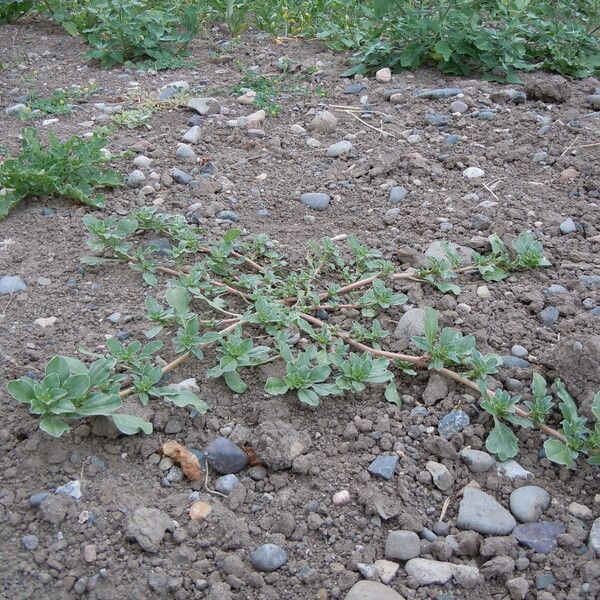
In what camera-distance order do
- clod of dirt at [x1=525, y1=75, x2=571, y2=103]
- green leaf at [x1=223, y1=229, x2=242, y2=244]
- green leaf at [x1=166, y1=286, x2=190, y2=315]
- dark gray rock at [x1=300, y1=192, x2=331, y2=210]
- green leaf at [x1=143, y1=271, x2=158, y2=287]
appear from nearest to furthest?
green leaf at [x1=166, y1=286, x2=190, y2=315]
green leaf at [x1=143, y1=271, x2=158, y2=287]
green leaf at [x1=223, y1=229, x2=242, y2=244]
dark gray rock at [x1=300, y1=192, x2=331, y2=210]
clod of dirt at [x1=525, y1=75, x2=571, y2=103]

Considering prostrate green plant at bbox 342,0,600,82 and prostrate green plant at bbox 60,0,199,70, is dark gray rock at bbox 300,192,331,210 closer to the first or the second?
prostrate green plant at bbox 342,0,600,82

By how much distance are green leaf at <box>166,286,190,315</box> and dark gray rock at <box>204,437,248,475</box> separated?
56 centimetres

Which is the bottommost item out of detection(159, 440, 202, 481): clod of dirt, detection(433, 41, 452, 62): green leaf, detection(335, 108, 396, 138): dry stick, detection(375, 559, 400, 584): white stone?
detection(375, 559, 400, 584): white stone

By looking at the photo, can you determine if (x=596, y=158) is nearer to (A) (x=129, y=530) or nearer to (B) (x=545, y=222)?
(B) (x=545, y=222)

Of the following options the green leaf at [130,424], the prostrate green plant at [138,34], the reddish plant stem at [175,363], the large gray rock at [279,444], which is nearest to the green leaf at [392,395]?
the large gray rock at [279,444]

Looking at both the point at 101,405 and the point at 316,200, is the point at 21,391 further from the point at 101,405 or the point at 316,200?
the point at 316,200

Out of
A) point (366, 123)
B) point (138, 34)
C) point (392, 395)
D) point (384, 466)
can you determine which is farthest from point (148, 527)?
point (138, 34)

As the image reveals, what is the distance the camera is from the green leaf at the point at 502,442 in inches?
90.2

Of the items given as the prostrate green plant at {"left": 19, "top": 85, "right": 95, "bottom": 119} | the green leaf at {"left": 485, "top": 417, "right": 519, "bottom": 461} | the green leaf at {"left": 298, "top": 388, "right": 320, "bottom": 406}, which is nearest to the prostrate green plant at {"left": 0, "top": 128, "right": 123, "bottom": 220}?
the prostrate green plant at {"left": 19, "top": 85, "right": 95, "bottom": 119}

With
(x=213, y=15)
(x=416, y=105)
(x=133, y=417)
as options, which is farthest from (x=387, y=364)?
(x=213, y=15)

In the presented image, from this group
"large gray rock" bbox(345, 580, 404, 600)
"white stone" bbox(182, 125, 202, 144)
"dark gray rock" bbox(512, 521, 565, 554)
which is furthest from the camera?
"white stone" bbox(182, 125, 202, 144)

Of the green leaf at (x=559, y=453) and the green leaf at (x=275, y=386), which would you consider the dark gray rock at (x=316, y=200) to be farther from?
the green leaf at (x=559, y=453)

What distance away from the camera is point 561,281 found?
297 cm

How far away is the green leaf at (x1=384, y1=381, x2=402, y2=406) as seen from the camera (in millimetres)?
2477
